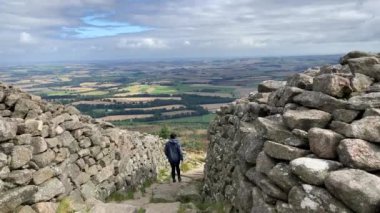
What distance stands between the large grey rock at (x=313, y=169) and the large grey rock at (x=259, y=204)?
85cm

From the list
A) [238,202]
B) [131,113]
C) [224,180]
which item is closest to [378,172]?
[238,202]

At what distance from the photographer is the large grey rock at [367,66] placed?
927 cm

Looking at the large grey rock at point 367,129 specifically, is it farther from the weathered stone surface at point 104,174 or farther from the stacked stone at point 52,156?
the weathered stone surface at point 104,174

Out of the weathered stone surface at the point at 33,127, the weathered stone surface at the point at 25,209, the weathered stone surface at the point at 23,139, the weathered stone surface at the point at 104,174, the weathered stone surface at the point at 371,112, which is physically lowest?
the weathered stone surface at the point at 104,174

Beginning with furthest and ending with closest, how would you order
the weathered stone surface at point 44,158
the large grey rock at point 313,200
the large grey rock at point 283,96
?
the weathered stone surface at point 44,158
the large grey rock at point 283,96
the large grey rock at point 313,200

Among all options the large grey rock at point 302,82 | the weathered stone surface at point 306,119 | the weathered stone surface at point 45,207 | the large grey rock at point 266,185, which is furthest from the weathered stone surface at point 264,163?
the weathered stone surface at point 45,207

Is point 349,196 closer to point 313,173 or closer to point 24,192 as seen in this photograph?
point 313,173

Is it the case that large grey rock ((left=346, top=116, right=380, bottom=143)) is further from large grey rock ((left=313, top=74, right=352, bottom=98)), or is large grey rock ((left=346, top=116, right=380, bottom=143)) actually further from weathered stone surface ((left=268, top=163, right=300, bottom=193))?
large grey rock ((left=313, top=74, right=352, bottom=98))

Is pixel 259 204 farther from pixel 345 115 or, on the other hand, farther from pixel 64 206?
pixel 64 206


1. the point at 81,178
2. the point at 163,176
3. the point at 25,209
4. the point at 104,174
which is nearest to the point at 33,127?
the point at 25,209

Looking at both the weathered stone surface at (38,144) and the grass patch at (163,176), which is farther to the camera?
the grass patch at (163,176)

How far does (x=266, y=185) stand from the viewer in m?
7.59

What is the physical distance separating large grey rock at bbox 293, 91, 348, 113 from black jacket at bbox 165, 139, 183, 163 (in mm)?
10954

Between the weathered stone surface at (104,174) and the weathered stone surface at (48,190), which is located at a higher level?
the weathered stone surface at (48,190)
